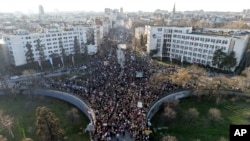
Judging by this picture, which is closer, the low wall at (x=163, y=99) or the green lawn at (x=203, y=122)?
the green lawn at (x=203, y=122)

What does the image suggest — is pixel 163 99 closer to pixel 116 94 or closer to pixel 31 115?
pixel 116 94

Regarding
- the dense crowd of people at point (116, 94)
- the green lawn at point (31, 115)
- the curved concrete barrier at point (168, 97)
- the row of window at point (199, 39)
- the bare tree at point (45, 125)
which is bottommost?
the green lawn at point (31, 115)

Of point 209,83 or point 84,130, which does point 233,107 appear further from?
point 84,130

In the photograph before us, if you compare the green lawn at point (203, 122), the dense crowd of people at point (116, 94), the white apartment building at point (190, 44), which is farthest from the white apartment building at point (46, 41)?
the green lawn at point (203, 122)

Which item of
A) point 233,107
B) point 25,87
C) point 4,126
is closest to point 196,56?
point 233,107

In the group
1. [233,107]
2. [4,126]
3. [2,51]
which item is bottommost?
[233,107]

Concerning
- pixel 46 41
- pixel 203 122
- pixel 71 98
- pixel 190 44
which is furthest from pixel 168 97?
pixel 46 41

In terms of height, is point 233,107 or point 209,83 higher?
point 209,83

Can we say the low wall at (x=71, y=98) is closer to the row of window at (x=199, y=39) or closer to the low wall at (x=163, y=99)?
the low wall at (x=163, y=99)
